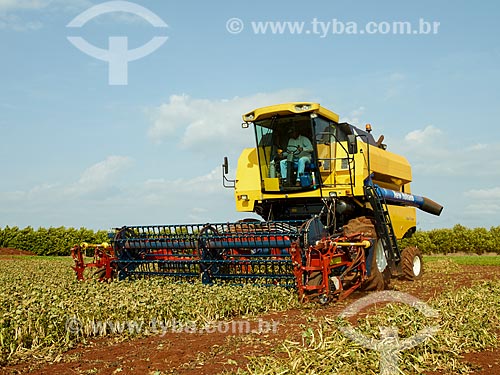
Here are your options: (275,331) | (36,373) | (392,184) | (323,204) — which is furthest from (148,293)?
(392,184)

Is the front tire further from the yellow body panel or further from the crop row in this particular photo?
the yellow body panel

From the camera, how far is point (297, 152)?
30.5ft

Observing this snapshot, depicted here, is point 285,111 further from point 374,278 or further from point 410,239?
point 410,239

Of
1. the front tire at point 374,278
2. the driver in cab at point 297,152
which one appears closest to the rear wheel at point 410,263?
the front tire at point 374,278

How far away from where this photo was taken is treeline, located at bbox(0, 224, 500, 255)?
2541 cm

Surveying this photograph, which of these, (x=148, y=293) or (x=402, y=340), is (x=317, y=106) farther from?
(x=402, y=340)

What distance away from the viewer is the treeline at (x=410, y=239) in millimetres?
25406

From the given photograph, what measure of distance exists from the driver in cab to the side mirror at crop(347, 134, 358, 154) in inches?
24.0

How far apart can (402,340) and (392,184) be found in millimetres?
7315

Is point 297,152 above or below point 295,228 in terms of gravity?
above

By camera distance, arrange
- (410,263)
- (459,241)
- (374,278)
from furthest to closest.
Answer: (459,241) → (410,263) → (374,278)

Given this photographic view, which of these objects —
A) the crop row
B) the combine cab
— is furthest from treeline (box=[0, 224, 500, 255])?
the crop row

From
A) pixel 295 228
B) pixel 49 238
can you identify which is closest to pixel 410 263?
pixel 295 228

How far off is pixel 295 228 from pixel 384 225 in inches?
91.8
